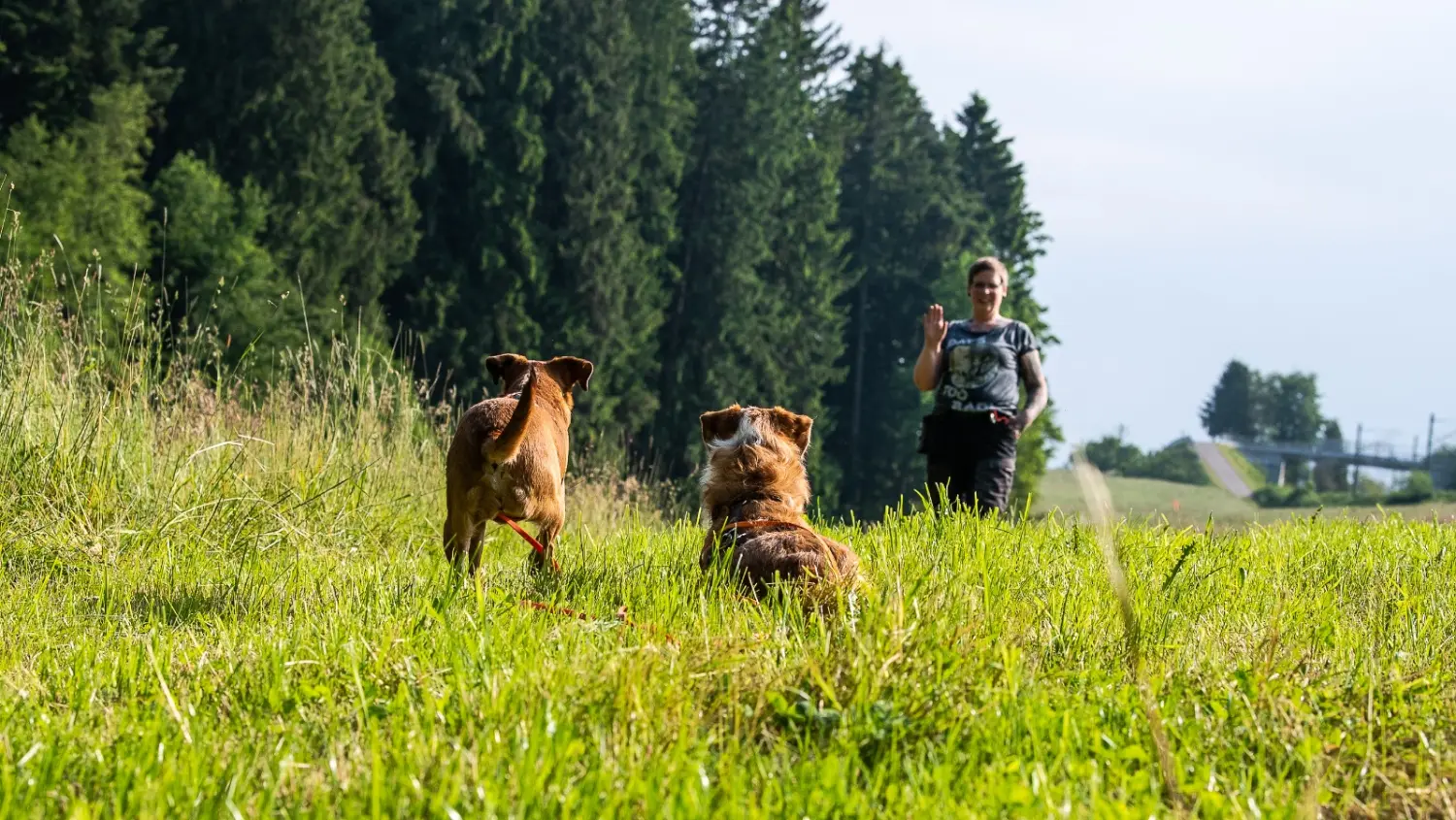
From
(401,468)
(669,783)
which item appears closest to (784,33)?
(401,468)

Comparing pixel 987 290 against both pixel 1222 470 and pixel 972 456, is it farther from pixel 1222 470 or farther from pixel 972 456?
pixel 1222 470

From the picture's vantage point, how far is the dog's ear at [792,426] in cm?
547

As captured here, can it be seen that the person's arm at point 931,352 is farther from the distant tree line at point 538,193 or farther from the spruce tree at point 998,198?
the spruce tree at point 998,198

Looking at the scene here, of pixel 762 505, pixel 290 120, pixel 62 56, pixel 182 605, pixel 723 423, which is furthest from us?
pixel 290 120

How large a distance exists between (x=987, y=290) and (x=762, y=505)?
3.17 meters

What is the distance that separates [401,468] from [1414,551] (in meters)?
5.73

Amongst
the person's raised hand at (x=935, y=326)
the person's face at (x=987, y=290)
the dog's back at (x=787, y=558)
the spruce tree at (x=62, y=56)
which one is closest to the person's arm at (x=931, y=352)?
the person's raised hand at (x=935, y=326)

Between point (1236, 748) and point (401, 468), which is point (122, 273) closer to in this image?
point (401, 468)

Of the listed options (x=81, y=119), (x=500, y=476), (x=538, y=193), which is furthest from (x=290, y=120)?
(x=500, y=476)

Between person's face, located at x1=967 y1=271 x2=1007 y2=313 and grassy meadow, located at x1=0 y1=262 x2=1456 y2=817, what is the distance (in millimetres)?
2140

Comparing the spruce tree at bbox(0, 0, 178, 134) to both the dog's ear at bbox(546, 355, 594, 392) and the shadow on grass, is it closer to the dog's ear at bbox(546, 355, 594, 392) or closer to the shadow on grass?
the dog's ear at bbox(546, 355, 594, 392)

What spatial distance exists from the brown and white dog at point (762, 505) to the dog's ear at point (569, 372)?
1110mm

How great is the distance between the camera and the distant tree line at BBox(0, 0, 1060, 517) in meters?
28.2

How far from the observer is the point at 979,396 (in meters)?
7.52
